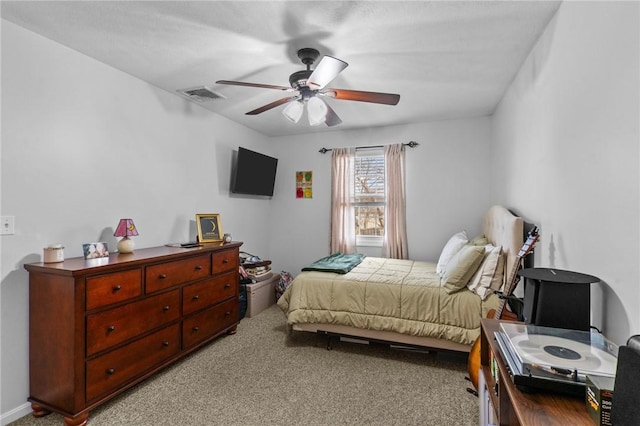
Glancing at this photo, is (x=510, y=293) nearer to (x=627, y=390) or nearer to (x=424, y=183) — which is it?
(x=627, y=390)

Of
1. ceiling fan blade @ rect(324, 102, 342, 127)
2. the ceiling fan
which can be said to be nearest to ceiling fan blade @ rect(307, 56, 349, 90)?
the ceiling fan

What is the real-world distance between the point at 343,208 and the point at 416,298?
211cm

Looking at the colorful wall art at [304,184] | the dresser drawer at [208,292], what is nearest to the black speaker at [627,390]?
the dresser drawer at [208,292]

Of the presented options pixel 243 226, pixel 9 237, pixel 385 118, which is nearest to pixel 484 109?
pixel 385 118

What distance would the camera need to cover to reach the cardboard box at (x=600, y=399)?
78 cm

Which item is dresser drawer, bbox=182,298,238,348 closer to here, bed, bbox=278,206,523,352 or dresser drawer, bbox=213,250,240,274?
dresser drawer, bbox=213,250,240,274

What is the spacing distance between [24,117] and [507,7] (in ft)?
10.0

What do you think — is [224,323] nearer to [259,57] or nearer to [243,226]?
[243,226]

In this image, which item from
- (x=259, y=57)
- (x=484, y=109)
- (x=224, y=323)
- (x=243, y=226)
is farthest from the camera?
(x=243, y=226)

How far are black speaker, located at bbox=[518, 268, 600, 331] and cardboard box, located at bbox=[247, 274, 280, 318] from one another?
120 inches

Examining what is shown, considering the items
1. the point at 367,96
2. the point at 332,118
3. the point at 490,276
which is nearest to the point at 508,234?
the point at 490,276

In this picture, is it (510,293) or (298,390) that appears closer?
(510,293)

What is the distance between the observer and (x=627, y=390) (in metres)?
0.71

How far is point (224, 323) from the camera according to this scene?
3098 mm
